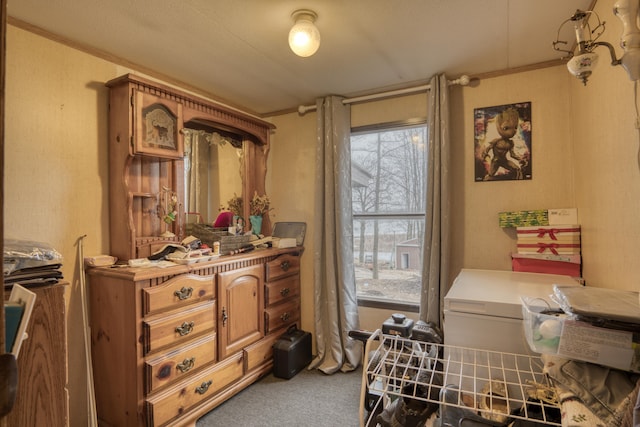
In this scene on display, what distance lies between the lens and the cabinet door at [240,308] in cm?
224

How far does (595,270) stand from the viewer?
67.4 inches

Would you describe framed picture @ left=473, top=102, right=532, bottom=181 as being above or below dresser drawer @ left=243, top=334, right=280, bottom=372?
above

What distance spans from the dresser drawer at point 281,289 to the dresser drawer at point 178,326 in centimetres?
57

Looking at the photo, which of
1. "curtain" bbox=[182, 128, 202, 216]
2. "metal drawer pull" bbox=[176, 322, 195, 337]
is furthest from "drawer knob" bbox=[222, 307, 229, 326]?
"curtain" bbox=[182, 128, 202, 216]

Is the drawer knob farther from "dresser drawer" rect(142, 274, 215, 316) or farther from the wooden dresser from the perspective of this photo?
"dresser drawer" rect(142, 274, 215, 316)

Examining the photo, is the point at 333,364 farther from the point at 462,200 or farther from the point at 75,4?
the point at 75,4

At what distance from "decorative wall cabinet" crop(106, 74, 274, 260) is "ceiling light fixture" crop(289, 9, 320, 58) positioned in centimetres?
96

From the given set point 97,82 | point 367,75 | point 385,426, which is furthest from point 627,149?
point 97,82

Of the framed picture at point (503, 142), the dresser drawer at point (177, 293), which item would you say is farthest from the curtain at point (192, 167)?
the framed picture at point (503, 142)

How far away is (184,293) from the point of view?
6.48 ft

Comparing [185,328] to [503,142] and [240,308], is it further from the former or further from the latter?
[503,142]

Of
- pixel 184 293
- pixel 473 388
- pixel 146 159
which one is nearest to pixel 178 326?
pixel 184 293

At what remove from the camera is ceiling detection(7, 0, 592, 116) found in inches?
63.7

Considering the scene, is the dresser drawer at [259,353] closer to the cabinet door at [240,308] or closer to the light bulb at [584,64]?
the cabinet door at [240,308]
